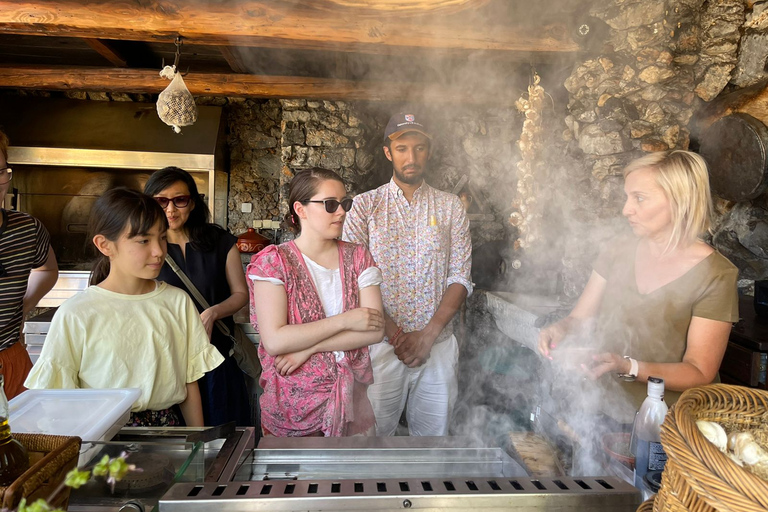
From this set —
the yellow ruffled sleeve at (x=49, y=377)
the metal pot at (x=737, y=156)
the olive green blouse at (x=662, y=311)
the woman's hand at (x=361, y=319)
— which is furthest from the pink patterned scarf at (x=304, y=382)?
the metal pot at (x=737, y=156)

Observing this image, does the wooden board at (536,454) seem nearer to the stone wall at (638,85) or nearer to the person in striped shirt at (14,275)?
the person in striped shirt at (14,275)

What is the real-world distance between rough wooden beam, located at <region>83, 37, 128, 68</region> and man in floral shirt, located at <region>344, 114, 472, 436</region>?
3468 mm

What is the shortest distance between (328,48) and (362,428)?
3.13 m

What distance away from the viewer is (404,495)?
40.4 inches

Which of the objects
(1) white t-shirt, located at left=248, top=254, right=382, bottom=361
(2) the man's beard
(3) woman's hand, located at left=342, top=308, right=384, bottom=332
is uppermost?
(2) the man's beard

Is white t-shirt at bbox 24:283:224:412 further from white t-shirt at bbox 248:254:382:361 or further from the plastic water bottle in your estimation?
the plastic water bottle

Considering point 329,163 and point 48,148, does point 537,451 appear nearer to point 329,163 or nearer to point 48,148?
point 329,163

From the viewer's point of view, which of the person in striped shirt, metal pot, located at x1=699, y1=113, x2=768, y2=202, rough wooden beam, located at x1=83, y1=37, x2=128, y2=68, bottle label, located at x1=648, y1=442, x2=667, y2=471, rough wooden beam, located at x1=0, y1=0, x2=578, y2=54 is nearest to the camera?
bottle label, located at x1=648, y1=442, x2=667, y2=471

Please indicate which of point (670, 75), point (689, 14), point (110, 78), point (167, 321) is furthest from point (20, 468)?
point (110, 78)

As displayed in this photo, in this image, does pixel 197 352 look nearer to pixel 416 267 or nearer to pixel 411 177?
pixel 416 267

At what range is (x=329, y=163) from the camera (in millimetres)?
5883

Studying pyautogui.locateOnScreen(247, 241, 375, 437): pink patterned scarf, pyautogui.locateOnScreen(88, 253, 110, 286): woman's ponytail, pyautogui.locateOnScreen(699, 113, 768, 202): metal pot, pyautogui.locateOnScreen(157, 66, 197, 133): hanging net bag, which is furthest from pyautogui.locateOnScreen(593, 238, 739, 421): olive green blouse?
pyautogui.locateOnScreen(157, 66, 197, 133): hanging net bag

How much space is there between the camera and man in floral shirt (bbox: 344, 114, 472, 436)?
9.70ft

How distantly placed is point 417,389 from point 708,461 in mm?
2410
